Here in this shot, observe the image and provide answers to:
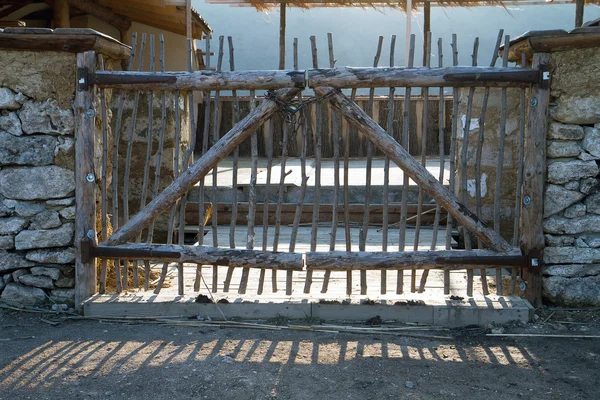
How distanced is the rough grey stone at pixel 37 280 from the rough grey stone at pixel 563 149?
371cm

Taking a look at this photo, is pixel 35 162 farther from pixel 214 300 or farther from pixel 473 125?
pixel 473 125

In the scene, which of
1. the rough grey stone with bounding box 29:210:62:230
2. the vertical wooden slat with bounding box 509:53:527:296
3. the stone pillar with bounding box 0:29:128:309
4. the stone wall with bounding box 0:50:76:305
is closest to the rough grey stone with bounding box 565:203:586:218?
the vertical wooden slat with bounding box 509:53:527:296

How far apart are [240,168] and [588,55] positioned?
21.9ft

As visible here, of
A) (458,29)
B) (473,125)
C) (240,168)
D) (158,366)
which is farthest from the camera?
(458,29)

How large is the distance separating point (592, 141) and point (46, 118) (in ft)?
12.6

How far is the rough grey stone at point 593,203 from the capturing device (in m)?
4.63

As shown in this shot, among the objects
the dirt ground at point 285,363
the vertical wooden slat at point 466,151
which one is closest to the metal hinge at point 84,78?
the dirt ground at point 285,363

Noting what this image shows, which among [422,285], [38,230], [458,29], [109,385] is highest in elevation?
[458,29]

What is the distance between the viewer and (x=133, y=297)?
4.80 m

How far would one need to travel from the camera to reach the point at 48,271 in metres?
4.81

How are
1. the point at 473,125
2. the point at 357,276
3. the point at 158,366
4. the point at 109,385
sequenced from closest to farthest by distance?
the point at 109,385
the point at 158,366
the point at 357,276
the point at 473,125

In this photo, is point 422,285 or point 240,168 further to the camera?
point 240,168

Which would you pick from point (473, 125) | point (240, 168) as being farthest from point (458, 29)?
point (473, 125)

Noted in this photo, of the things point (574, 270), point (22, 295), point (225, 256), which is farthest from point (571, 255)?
point (22, 295)
